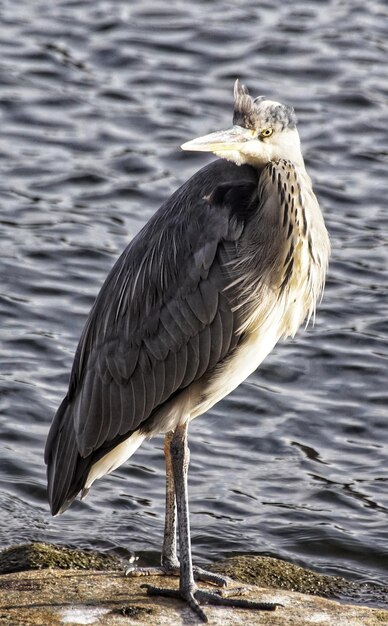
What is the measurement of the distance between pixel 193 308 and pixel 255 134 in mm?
971

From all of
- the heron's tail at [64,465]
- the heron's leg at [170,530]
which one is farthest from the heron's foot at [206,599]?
the heron's tail at [64,465]

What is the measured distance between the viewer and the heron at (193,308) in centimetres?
665

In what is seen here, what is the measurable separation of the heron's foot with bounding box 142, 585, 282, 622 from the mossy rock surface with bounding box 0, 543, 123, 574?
81 centimetres

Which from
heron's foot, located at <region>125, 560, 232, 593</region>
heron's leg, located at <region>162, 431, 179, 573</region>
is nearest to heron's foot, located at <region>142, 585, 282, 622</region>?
heron's foot, located at <region>125, 560, 232, 593</region>

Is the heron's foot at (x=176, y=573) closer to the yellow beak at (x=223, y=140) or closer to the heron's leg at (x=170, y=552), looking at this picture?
the heron's leg at (x=170, y=552)

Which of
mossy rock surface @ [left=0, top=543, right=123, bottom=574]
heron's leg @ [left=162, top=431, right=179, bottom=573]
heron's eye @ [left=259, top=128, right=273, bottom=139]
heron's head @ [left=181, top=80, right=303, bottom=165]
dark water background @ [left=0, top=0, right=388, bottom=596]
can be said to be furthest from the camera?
dark water background @ [left=0, top=0, right=388, bottom=596]

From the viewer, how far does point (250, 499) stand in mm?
8836

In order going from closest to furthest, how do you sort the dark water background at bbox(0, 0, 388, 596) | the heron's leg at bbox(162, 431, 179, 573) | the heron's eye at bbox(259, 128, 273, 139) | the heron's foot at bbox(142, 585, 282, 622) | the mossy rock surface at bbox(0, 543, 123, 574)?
the heron's foot at bbox(142, 585, 282, 622)
the heron's eye at bbox(259, 128, 273, 139)
the heron's leg at bbox(162, 431, 179, 573)
the mossy rock surface at bbox(0, 543, 123, 574)
the dark water background at bbox(0, 0, 388, 596)

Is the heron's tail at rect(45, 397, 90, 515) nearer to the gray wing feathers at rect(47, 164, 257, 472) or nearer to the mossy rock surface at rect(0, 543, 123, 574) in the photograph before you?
the gray wing feathers at rect(47, 164, 257, 472)

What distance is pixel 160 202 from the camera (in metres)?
12.0

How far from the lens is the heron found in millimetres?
6652

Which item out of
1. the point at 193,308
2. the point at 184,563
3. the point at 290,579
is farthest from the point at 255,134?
the point at 290,579

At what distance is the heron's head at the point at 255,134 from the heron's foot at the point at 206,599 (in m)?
2.16

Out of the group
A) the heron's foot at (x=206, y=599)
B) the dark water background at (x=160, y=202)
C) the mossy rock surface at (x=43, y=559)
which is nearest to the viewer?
the heron's foot at (x=206, y=599)
